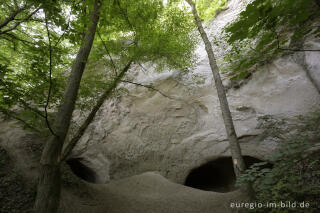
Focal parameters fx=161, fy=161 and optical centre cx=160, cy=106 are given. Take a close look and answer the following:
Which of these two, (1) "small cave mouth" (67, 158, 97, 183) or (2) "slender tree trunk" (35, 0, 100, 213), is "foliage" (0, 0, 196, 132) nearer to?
(2) "slender tree trunk" (35, 0, 100, 213)

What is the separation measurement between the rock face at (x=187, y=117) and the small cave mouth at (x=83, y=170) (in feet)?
1.13

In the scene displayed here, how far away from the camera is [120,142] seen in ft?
29.1

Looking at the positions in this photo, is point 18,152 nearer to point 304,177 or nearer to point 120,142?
point 120,142

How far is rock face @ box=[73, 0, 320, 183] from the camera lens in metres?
6.41

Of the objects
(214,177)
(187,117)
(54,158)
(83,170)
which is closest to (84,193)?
(54,158)

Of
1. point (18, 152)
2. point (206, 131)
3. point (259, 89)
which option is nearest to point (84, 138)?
point (18, 152)

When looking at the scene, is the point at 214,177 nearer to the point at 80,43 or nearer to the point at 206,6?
the point at 80,43

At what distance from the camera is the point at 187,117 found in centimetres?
870

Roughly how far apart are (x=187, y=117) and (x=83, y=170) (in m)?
6.71

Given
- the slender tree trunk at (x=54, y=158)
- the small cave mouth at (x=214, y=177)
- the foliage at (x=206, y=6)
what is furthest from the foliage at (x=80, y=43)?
the small cave mouth at (x=214, y=177)

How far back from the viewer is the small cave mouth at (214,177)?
7980 millimetres

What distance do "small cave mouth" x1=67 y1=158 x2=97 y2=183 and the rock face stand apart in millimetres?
343

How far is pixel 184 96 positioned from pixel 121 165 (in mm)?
4965

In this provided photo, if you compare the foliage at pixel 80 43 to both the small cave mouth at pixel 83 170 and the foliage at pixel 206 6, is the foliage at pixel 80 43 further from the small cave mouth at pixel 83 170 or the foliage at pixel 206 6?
the small cave mouth at pixel 83 170
